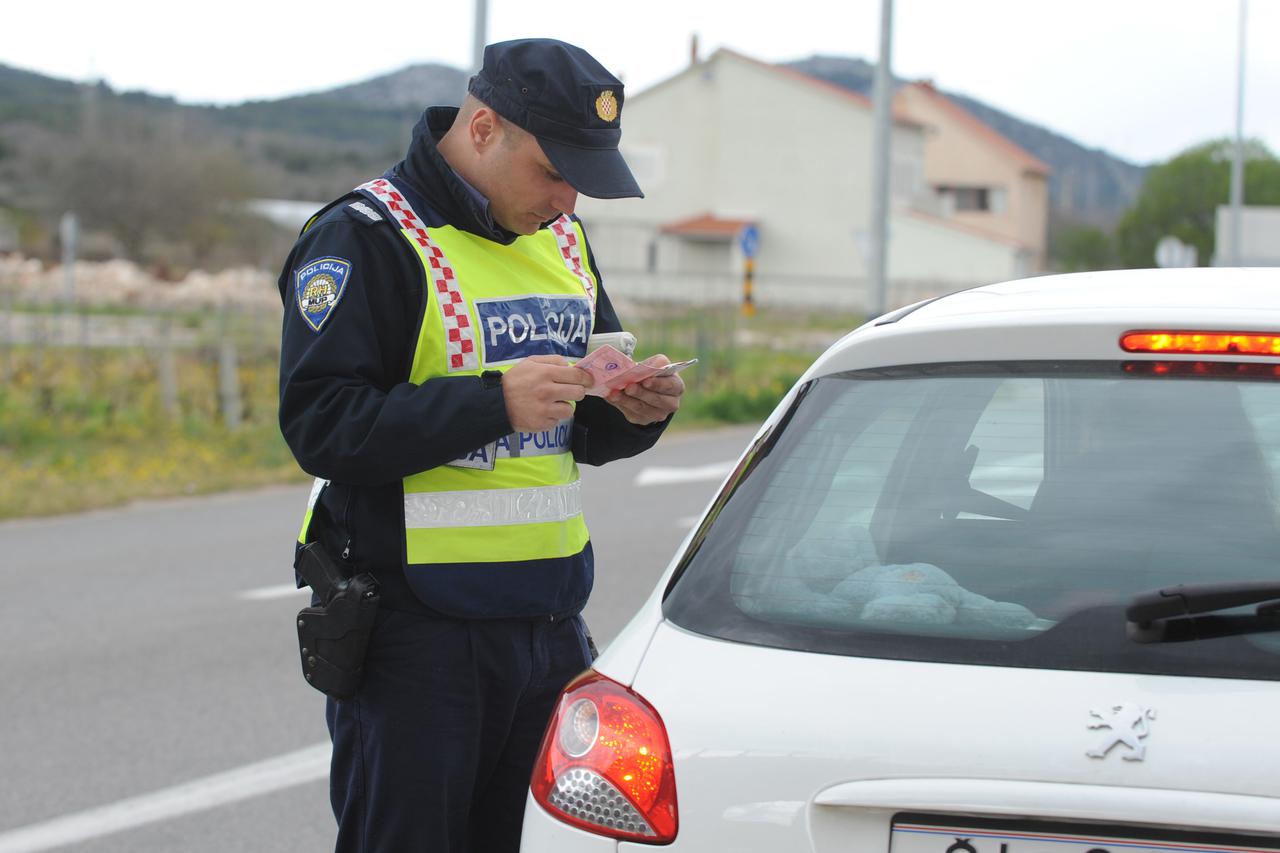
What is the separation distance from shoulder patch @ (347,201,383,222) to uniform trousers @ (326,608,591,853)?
691 mm

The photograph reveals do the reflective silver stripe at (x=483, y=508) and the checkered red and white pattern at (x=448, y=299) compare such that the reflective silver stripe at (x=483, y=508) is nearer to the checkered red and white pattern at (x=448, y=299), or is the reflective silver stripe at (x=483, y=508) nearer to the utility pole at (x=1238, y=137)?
the checkered red and white pattern at (x=448, y=299)

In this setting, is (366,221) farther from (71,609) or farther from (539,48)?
(71,609)

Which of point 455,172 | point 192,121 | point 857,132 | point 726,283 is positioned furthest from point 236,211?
point 455,172

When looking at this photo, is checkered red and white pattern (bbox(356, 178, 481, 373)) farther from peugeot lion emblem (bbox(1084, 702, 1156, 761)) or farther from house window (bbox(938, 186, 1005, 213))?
house window (bbox(938, 186, 1005, 213))

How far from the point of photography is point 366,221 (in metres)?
2.52

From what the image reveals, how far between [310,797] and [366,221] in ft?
8.68

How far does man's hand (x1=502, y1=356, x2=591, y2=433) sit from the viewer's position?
243cm

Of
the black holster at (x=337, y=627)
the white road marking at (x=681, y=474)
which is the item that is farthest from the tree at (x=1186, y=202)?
the black holster at (x=337, y=627)

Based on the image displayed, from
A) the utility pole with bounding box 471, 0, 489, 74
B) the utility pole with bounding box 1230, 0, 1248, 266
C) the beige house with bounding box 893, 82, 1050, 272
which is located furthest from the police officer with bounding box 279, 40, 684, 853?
the beige house with bounding box 893, 82, 1050, 272

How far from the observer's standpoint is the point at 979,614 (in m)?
2.07

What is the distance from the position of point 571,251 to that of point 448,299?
0.43m

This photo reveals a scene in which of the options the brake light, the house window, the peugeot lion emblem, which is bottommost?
the peugeot lion emblem

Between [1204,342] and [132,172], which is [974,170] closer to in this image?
[132,172]

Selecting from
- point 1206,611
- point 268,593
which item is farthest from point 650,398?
point 268,593
